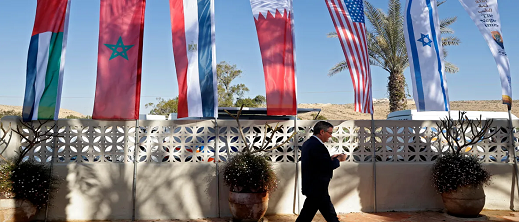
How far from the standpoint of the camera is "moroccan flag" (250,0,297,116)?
7877 millimetres

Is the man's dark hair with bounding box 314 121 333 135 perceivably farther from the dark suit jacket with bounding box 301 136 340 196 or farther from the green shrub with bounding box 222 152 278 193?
the green shrub with bounding box 222 152 278 193

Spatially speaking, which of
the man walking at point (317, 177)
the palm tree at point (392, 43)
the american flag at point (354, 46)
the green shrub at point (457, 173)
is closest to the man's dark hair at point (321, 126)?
the man walking at point (317, 177)

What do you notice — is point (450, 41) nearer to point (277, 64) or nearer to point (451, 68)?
point (451, 68)

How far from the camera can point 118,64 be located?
7457 mm

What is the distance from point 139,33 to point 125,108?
1.47 metres

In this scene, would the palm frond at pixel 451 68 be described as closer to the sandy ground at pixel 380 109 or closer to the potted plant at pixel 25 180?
the potted plant at pixel 25 180

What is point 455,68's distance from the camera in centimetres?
2222

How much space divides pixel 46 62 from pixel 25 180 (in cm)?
221

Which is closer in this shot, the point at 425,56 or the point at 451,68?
the point at 425,56

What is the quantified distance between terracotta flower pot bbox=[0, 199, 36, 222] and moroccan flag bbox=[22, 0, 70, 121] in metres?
1.53

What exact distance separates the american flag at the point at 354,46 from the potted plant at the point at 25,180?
6.08 meters

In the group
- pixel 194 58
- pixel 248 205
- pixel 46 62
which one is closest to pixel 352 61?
pixel 194 58

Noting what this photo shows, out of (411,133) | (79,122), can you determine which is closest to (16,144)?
(79,122)

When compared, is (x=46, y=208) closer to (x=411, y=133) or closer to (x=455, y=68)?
(x=411, y=133)
